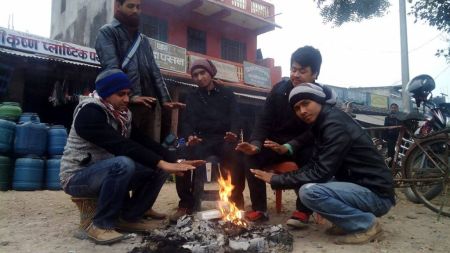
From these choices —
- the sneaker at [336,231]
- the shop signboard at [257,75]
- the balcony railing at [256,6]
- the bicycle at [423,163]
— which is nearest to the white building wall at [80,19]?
the balcony railing at [256,6]

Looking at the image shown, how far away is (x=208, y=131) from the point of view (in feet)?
13.8

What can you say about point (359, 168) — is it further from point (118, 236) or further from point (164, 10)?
point (164, 10)

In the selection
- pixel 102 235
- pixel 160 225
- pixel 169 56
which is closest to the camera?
pixel 102 235

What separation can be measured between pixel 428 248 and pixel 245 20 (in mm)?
15482

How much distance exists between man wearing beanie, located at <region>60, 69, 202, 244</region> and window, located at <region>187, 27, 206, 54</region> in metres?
13.3

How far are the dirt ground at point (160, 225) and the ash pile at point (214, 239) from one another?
21 centimetres

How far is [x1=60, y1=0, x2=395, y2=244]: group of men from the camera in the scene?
2.80 metres

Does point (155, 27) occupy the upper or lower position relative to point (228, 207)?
upper

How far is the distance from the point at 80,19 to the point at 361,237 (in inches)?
650

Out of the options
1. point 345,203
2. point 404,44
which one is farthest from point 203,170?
point 404,44

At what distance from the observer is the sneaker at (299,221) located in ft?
11.1

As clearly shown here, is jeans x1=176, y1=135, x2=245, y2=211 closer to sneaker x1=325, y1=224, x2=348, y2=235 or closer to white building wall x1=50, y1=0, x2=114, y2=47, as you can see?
sneaker x1=325, y1=224, x2=348, y2=235

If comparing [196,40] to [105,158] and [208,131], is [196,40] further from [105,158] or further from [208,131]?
[105,158]

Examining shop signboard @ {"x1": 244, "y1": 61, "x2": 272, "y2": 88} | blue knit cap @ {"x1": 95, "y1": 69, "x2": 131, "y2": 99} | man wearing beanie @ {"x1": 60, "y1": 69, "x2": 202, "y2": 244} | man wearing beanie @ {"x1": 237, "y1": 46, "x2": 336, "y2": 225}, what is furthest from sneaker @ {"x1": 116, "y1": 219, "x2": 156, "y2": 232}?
shop signboard @ {"x1": 244, "y1": 61, "x2": 272, "y2": 88}
